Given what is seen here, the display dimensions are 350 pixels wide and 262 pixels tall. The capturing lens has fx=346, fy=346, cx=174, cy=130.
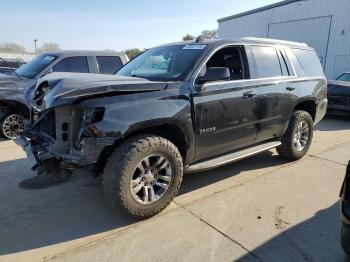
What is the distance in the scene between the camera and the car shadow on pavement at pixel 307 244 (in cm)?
313

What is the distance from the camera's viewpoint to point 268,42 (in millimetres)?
5312

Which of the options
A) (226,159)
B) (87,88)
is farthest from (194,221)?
(87,88)

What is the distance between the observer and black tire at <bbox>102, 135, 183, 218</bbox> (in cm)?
346

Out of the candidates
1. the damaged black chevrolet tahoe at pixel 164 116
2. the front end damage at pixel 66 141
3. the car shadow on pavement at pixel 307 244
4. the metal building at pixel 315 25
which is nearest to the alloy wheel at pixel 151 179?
the damaged black chevrolet tahoe at pixel 164 116

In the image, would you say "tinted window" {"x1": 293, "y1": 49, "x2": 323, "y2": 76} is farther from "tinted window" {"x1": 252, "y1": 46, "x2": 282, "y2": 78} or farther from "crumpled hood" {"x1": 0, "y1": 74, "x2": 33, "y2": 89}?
"crumpled hood" {"x1": 0, "y1": 74, "x2": 33, "y2": 89}

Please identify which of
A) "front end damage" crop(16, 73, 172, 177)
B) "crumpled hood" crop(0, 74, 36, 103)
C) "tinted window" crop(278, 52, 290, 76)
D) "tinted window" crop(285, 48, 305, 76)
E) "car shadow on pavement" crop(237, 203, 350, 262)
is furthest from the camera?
"crumpled hood" crop(0, 74, 36, 103)

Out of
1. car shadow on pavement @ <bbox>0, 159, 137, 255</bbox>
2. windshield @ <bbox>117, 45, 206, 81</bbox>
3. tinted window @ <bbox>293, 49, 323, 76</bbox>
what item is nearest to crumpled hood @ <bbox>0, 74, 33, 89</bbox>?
car shadow on pavement @ <bbox>0, 159, 137, 255</bbox>

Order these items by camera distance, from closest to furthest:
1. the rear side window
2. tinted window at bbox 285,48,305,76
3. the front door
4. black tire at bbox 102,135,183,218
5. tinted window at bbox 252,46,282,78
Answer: black tire at bbox 102,135,183,218, the front door, tinted window at bbox 252,46,282,78, tinted window at bbox 285,48,305,76, the rear side window

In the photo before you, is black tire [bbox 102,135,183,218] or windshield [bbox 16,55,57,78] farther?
windshield [bbox 16,55,57,78]

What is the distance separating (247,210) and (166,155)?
1.18m

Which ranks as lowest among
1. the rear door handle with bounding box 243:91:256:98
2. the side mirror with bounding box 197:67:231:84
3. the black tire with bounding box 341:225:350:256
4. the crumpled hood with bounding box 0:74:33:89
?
the black tire with bounding box 341:225:350:256

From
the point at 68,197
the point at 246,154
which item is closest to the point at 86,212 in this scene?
the point at 68,197

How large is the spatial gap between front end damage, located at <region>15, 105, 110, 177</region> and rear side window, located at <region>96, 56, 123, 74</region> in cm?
440

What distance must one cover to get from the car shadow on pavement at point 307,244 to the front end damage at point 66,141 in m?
1.73
